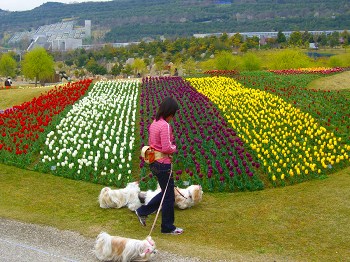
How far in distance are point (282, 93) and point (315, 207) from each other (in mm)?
14026

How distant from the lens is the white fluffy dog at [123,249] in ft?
25.1

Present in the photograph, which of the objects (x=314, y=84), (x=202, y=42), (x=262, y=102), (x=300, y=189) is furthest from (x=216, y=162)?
(x=202, y=42)

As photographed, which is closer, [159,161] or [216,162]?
[159,161]

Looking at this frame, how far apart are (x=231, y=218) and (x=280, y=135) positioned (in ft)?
22.6

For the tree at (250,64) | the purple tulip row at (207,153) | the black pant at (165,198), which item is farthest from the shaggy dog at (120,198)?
the tree at (250,64)

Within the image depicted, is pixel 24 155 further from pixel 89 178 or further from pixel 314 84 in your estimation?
pixel 314 84

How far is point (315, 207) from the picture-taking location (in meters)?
10.5

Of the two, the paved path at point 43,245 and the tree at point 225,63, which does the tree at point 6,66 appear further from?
the paved path at point 43,245

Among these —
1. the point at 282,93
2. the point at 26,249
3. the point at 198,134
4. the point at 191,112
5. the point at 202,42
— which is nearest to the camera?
the point at 26,249

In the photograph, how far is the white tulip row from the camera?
43.9 ft

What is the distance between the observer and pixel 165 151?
8703 millimetres

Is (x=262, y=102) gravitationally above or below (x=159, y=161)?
below

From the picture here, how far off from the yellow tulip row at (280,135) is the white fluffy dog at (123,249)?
5.20m

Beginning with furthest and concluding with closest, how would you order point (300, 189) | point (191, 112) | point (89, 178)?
point (191, 112) < point (89, 178) < point (300, 189)
